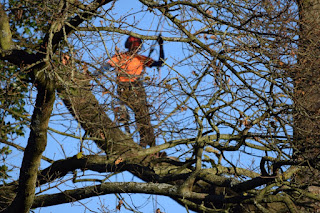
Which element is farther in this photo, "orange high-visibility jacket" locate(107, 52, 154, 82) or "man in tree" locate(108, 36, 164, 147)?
"man in tree" locate(108, 36, 164, 147)

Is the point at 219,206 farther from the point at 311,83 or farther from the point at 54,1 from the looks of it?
the point at 54,1

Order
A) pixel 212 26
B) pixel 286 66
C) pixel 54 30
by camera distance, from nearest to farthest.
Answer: pixel 54 30 < pixel 286 66 < pixel 212 26

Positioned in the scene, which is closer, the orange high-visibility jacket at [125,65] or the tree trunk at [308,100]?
the orange high-visibility jacket at [125,65]

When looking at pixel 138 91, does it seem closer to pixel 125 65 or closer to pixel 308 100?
pixel 125 65

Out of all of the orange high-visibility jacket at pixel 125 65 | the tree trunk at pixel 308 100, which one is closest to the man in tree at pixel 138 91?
the orange high-visibility jacket at pixel 125 65

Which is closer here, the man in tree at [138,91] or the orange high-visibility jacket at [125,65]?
the orange high-visibility jacket at [125,65]

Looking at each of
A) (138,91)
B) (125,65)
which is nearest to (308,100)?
(138,91)

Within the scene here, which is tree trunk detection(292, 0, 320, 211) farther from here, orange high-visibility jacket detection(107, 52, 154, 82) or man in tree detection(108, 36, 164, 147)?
orange high-visibility jacket detection(107, 52, 154, 82)

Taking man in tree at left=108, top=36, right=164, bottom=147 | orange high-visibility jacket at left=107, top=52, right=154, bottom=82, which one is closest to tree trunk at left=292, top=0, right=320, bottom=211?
man in tree at left=108, top=36, right=164, bottom=147

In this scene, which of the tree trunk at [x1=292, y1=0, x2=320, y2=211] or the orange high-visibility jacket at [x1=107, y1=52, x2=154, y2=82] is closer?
the orange high-visibility jacket at [x1=107, y1=52, x2=154, y2=82]

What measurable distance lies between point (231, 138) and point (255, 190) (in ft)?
2.99

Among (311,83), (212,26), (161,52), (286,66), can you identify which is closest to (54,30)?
(161,52)

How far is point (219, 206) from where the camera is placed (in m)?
6.79

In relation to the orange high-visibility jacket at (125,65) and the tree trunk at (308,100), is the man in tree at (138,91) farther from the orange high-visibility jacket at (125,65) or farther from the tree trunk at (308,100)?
the tree trunk at (308,100)
